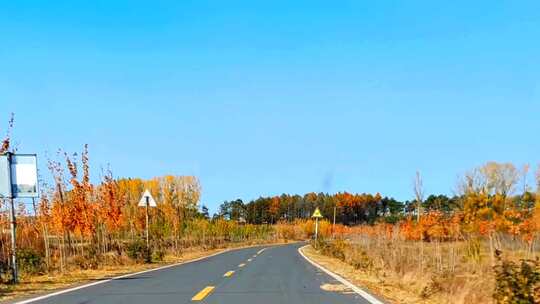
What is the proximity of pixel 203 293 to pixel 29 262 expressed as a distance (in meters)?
9.73

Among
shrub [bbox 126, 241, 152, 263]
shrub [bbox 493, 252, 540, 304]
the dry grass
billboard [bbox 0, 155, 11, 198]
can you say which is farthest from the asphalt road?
shrub [bbox 126, 241, 152, 263]

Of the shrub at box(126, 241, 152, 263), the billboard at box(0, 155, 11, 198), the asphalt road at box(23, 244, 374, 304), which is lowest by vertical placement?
the shrub at box(126, 241, 152, 263)

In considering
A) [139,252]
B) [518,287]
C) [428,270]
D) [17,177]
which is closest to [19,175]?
[17,177]

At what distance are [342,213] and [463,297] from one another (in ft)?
423

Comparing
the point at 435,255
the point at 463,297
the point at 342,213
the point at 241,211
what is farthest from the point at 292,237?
the point at 463,297

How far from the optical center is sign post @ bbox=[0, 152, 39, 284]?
45.6ft

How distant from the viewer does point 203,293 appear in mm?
10906

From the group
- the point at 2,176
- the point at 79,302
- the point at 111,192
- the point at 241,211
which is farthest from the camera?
the point at 241,211

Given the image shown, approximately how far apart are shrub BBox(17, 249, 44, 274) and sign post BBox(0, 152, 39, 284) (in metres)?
3.59

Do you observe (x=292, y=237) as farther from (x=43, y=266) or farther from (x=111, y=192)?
(x=43, y=266)

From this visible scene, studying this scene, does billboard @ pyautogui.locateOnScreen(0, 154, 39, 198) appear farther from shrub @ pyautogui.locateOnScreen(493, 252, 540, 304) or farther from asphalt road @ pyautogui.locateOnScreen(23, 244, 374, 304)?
shrub @ pyautogui.locateOnScreen(493, 252, 540, 304)

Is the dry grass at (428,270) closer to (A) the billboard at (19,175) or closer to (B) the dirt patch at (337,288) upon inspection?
(B) the dirt patch at (337,288)

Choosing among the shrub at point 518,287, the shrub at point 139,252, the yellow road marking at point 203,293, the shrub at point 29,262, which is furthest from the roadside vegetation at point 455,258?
the shrub at point 29,262

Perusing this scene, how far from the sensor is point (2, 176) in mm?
13969
